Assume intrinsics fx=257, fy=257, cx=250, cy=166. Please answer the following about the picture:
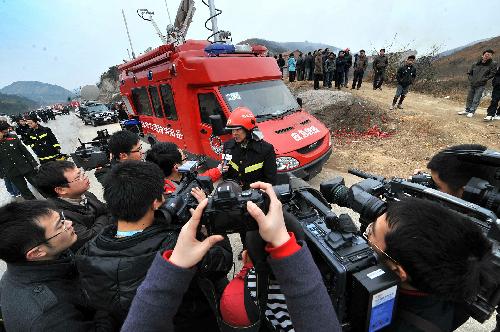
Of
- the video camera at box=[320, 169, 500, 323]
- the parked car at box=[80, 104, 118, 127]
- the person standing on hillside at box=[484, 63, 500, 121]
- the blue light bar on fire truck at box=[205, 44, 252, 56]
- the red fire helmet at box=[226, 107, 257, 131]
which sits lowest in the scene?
the parked car at box=[80, 104, 118, 127]

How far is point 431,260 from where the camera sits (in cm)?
96

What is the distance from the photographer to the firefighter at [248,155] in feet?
10.2

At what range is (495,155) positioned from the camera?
4.92ft

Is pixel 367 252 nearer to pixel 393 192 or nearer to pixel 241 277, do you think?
pixel 241 277

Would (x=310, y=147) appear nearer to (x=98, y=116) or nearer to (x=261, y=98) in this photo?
(x=261, y=98)

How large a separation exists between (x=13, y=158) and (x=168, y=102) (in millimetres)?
3358

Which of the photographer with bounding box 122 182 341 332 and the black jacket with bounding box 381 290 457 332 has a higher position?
the photographer with bounding box 122 182 341 332

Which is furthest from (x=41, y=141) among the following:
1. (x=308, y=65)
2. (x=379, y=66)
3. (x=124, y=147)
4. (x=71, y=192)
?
(x=379, y=66)

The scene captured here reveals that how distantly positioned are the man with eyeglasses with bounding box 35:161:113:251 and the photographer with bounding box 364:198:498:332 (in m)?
2.19

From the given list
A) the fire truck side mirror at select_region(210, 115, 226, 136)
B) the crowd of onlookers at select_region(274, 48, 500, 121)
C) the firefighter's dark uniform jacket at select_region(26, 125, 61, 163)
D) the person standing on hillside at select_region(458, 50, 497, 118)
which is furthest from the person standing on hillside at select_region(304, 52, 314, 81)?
the firefighter's dark uniform jacket at select_region(26, 125, 61, 163)

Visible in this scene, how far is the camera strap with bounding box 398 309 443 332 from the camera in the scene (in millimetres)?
1051

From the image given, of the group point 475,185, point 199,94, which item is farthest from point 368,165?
point 475,185

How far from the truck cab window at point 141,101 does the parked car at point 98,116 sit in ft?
40.0

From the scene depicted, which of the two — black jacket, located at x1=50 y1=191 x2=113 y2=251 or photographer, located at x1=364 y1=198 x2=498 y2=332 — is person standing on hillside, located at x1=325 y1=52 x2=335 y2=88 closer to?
black jacket, located at x1=50 y1=191 x2=113 y2=251
